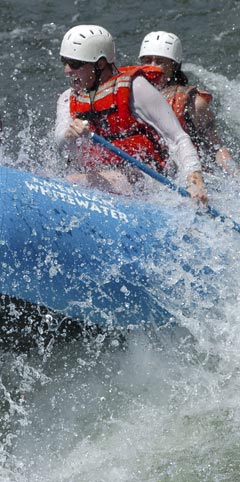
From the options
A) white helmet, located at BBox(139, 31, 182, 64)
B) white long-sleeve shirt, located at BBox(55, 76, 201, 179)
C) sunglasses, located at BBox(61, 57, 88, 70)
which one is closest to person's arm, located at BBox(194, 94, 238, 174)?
white helmet, located at BBox(139, 31, 182, 64)

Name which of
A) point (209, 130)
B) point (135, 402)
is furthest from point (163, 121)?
point (135, 402)

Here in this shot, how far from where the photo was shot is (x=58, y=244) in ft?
15.9

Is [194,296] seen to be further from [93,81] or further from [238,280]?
[93,81]

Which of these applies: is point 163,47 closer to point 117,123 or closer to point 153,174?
point 117,123

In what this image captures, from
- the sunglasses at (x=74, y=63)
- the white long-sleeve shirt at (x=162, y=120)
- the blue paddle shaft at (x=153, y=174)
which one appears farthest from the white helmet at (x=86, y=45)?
the blue paddle shaft at (x=153, y=174)

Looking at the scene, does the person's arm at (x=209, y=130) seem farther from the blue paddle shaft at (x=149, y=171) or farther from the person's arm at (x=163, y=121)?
the blue paddle shaft at (x=149, y=171)

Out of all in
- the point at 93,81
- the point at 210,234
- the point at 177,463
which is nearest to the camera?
the point at 177,463

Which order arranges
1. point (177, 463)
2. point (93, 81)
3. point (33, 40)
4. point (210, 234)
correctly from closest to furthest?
point (177, 463) < point (210, 234) < point (93, 81) < point (33, 40)

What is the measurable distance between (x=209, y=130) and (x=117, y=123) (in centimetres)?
98

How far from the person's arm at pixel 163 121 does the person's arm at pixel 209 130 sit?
0.86m

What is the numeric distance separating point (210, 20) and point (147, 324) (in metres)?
6.17

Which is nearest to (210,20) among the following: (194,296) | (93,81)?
(93,81)

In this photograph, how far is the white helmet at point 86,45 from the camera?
539 centimetres

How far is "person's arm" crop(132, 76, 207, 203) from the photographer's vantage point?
17.2 feet
